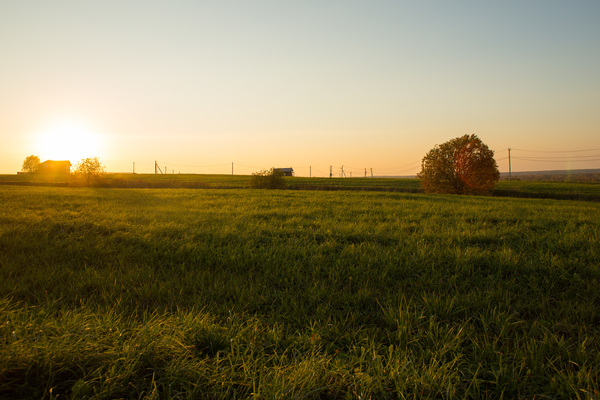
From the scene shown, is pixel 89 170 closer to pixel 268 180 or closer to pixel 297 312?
pixel 268 180

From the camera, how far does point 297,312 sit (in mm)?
3049

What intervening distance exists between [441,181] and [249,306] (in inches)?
1154

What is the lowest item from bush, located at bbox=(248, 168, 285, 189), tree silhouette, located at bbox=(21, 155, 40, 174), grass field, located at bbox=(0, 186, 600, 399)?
grass field, located at bbox=(0, 186, 600, 399)

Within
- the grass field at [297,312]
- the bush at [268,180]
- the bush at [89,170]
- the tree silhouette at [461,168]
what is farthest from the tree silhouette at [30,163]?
the grass field at [297,312]

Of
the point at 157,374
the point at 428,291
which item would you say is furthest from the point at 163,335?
the point at 428,291

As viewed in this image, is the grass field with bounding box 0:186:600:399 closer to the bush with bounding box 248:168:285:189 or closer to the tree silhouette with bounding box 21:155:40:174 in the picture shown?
the bush with bounding box 248:168:285:189

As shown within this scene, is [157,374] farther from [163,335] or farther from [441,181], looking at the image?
[441,181]

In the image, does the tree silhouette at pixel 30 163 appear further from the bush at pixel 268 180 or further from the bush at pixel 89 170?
the bush at pixel 268 180

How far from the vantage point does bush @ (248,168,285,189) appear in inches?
1226

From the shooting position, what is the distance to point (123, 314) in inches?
113

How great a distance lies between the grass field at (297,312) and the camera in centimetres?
185

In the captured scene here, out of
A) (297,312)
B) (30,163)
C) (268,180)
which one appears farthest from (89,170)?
(30,163)

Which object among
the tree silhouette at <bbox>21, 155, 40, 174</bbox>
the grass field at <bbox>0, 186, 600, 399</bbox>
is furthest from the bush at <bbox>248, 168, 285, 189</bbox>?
the tree silhouette at <bbox>21, 155, 40, 174</bbox>

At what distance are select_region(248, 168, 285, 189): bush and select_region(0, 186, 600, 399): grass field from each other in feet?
81.2
